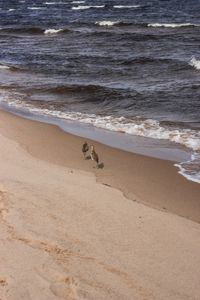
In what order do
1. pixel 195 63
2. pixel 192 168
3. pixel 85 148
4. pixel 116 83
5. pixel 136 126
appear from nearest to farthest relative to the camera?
pixel 192 168
pixel 85 148
pixel 136 126
pixel 116 83
pixel 195 63

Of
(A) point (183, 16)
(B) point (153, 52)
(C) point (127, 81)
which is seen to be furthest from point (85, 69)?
(A) point (183, 16)

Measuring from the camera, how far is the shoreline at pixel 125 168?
25.2 feet

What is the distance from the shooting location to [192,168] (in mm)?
9125

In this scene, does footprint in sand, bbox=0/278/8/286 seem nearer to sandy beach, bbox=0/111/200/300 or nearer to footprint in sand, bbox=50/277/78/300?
sandy beach, bbox=0/111/200/300

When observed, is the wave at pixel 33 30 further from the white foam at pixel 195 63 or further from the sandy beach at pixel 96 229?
the sandy beach at pixel 96 229

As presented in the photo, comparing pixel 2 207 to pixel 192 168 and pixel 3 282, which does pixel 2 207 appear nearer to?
pixel 3 282

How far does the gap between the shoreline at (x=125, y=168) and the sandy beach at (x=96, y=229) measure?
0.06 feet

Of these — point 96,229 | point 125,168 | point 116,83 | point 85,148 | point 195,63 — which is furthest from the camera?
point 195,63

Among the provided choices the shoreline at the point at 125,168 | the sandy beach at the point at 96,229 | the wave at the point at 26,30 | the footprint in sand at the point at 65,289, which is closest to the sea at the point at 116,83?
the shoreline at the point at 125,168

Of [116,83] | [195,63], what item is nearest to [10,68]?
[116,83]

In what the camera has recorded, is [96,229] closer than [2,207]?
Yes

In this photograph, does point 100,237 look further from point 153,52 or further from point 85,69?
point 153,52

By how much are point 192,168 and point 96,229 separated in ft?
10.5

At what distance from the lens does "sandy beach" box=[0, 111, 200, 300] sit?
5.36 m
